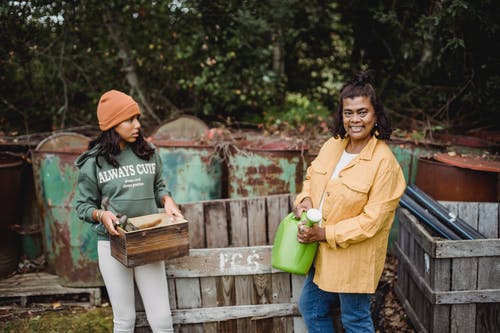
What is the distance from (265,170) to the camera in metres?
4.52

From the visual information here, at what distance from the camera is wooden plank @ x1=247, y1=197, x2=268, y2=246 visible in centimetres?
380

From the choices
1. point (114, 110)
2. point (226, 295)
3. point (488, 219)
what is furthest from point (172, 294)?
point (488, 219)

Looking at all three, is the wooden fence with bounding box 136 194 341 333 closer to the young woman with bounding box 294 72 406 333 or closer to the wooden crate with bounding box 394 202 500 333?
the young woman with bounding box 294 72 406 333

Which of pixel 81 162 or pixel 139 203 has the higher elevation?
pixel 81 162

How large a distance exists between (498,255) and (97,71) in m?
5.49

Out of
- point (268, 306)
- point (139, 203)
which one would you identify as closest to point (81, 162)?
point (139, 203)

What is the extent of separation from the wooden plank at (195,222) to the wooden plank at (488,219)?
235 centimetres

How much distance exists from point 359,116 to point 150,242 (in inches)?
55.3

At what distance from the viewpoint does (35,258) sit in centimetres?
506

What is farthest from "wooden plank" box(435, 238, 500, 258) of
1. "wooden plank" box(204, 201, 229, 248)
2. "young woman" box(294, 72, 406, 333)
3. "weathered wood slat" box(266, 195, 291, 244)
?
"wooden plank" box(204, 201, 229, 248)

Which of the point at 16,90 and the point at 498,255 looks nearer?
the point at 498,255

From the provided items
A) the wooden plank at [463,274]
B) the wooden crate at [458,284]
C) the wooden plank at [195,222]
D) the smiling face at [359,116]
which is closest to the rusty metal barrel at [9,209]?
the wooden plank at [195,222]

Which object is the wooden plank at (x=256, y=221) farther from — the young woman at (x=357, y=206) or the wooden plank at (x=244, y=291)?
the young woman at (x=357, y=206)

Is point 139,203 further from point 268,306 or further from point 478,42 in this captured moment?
point 478,42
